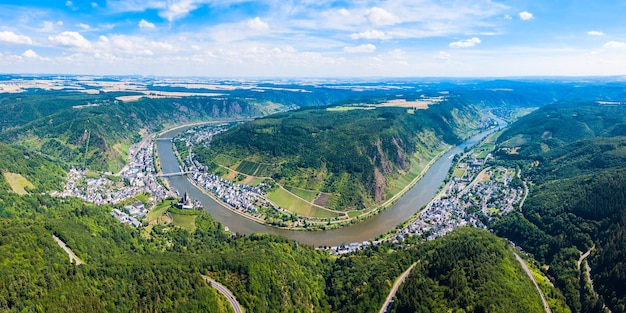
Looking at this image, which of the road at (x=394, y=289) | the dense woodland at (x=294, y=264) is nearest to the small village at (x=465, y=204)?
the dense woodland at (x=294, y=264)

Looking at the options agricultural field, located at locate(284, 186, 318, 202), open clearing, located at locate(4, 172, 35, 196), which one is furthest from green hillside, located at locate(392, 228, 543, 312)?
open clearing, located at locate(4, 172, 35, 196)

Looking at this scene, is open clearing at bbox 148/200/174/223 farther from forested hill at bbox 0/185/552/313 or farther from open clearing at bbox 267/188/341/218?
open clearing at bbox 267/188/341/218

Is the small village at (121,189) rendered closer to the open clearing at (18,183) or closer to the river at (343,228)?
the open clearing at (18,183)

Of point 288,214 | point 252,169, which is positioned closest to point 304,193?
point 288,214

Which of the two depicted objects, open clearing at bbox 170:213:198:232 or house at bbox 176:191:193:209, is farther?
house at bbox 176:191:193:209

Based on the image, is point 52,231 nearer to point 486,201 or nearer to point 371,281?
point 371,281

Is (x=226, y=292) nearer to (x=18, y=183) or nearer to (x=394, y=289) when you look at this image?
(x=394, y=289)

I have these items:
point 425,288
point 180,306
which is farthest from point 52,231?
point 425,288
